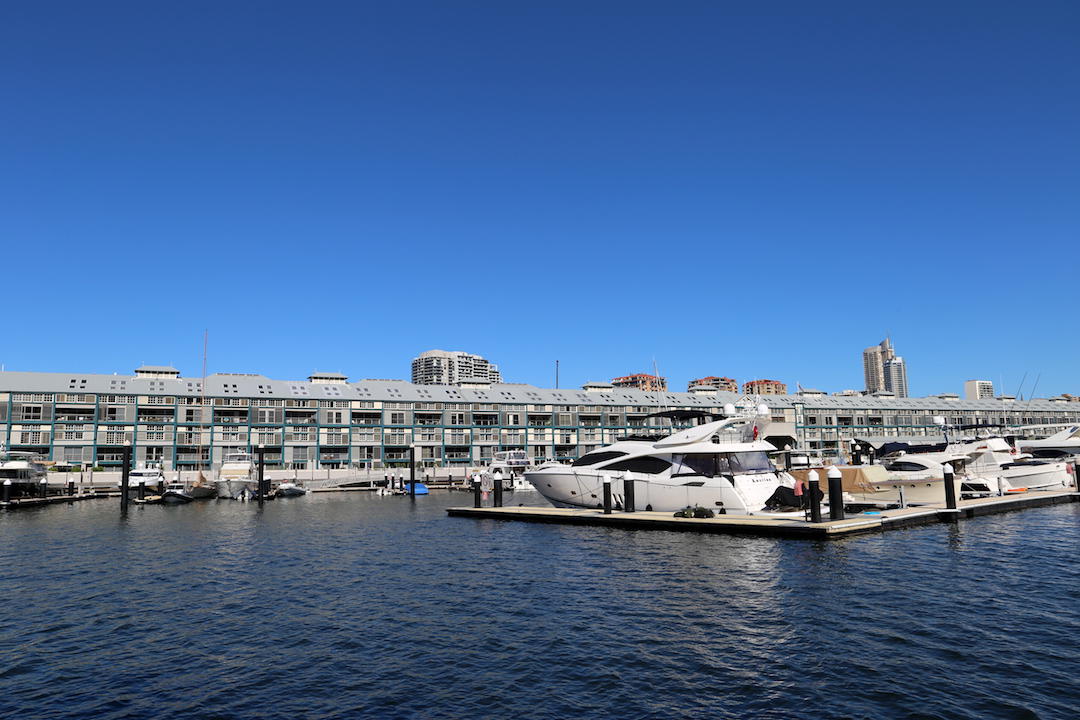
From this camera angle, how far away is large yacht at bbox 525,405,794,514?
130ft

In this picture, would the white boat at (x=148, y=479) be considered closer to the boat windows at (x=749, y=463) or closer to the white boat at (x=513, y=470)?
the white boat at (x=513, y=470)

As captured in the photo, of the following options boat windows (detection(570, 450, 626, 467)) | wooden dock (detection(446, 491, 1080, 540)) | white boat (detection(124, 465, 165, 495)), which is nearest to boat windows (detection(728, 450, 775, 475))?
wooden dock (detection(446, 491, 1080, 540))

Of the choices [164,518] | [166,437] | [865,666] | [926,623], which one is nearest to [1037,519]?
[926,623]

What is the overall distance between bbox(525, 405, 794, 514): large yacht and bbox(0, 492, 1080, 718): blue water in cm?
606

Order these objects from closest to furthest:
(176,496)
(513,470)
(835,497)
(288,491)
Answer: (835,497) < (176,496) < (288,491) < (513,470)

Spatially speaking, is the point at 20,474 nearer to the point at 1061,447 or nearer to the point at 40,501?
the point at 40,501

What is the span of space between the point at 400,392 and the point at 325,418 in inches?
554

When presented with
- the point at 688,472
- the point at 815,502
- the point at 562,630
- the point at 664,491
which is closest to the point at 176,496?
the point at 664,491

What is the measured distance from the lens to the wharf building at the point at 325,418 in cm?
10669

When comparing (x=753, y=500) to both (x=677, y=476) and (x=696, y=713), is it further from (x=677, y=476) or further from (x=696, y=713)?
(x=696, y=713)

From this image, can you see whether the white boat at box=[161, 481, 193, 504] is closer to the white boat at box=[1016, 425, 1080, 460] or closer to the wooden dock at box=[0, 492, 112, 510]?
the wooden dock at box=[0, 492, 112, 510]

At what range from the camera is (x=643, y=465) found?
43531 millimetres

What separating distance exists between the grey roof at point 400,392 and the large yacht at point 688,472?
54655 mm

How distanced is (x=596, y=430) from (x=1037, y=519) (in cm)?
9991
